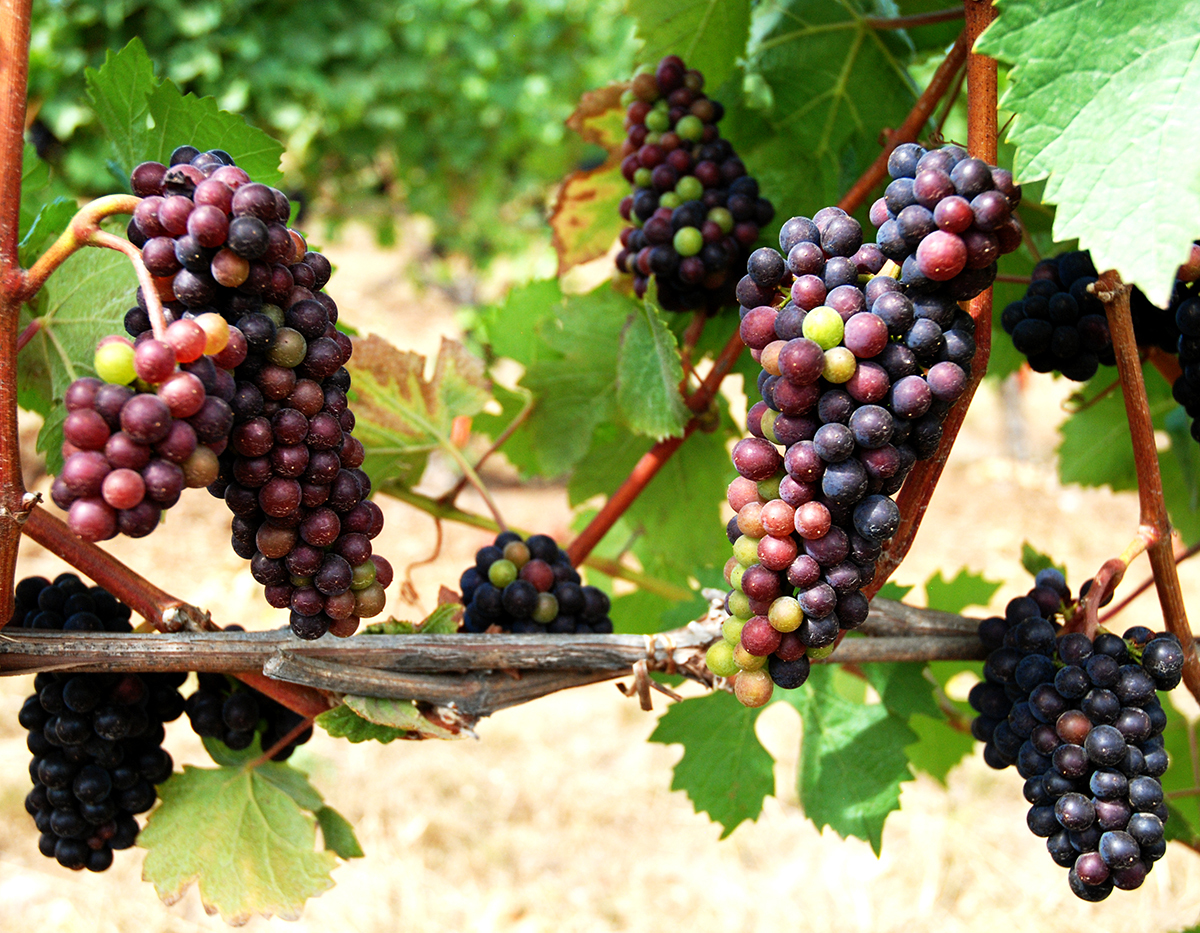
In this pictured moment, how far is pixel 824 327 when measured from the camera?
554mm

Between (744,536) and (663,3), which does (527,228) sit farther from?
(744,536)

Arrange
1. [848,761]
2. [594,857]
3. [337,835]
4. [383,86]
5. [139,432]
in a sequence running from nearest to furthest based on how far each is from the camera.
Answer: [139,432] → [337,835] → [848,761] → [594,857] → [383,86]

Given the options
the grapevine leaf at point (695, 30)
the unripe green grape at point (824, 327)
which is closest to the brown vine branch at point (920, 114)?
the grapevine leaf at point (695, 30)

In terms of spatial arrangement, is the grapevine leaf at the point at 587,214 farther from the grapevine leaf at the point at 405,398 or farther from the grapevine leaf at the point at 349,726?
the grapevine leaf at the point at 349,726

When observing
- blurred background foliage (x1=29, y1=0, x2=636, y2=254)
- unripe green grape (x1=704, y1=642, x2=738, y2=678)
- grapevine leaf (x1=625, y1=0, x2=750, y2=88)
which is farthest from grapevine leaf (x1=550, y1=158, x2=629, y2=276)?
blurred background foliage (x1=29, y1=0, x2=636, y2=254)

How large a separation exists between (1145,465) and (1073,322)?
129 mm

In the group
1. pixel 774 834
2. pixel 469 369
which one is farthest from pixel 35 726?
pixel 774 834

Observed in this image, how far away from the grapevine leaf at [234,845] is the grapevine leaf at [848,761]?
19.9 inches

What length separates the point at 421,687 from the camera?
0.75m

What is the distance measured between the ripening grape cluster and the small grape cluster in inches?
21.5

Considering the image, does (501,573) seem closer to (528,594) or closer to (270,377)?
(528,594)

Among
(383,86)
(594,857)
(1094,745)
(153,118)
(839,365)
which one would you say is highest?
(153,118)

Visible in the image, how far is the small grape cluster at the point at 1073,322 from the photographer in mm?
762

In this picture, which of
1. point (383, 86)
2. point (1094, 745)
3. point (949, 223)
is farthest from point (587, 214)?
point (383, 86)
